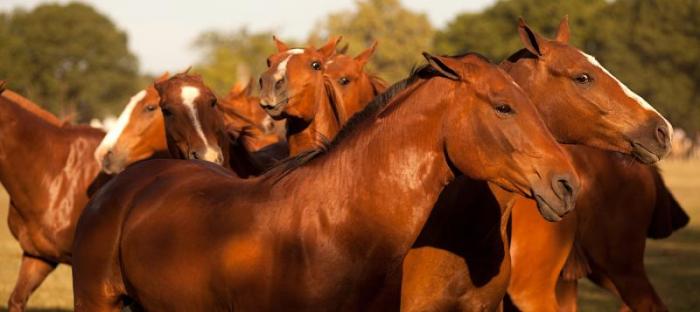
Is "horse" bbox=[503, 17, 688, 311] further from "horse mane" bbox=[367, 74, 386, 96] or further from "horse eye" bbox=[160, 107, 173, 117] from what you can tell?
"horse eye" bbox=[160, 107, 173, 117]

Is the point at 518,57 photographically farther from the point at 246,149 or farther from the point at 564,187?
the point at 246,149

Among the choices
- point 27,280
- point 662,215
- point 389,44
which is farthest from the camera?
point 389,44

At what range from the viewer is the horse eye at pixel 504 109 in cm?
505

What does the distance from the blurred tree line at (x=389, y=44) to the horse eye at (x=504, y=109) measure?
68.9 metres

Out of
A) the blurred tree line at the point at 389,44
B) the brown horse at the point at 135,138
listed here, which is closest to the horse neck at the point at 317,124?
the brown horse at the point at 135,138

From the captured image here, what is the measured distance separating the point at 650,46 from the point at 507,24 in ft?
57.8

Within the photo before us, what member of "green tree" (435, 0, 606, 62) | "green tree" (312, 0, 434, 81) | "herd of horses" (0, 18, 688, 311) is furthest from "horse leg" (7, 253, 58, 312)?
"green tree" (312, 0, 434, 81)

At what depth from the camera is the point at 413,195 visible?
16.9ft

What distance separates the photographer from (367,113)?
5.45 m

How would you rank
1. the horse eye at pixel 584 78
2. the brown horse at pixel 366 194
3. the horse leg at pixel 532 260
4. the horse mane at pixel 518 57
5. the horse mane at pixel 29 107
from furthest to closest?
the horse mane at pixel 29 107
the horse leg at pixel 532 260
the horse mane at pixel 518 57
the horse eye at pixel 584 78
the brown horse at pixel 366 194

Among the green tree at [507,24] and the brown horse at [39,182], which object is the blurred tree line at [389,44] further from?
the brown horse at [39,182]

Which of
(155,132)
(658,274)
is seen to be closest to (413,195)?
(155,132)

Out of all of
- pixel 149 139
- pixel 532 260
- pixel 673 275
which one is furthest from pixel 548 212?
pixel 673 275

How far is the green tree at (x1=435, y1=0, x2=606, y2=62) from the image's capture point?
87.8 meters
